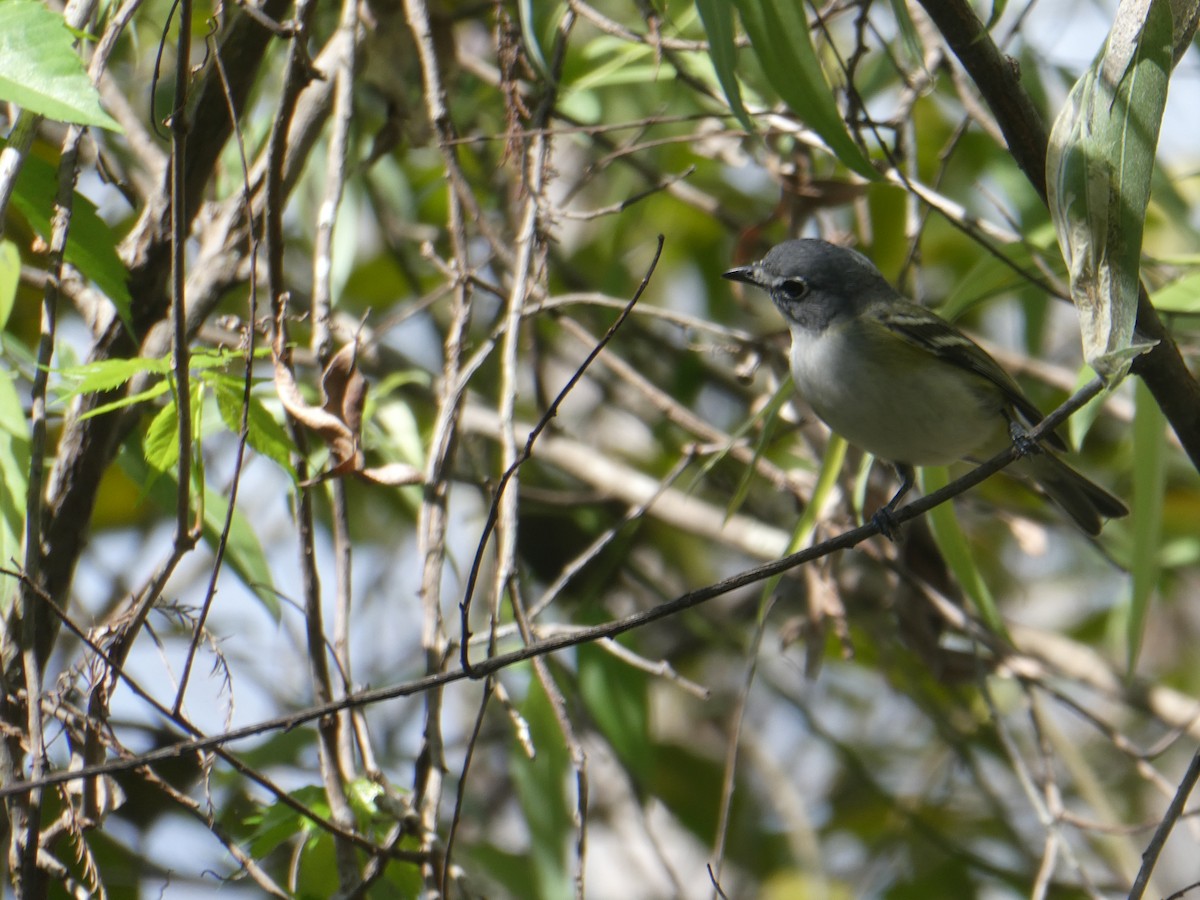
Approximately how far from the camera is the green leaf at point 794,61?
260 centimetres

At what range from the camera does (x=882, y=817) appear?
5.43 m

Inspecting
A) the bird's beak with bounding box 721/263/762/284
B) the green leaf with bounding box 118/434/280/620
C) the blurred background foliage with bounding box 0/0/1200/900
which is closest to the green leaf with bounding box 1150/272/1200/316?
the blurred background foliage with bounding box 0/0/1200/900

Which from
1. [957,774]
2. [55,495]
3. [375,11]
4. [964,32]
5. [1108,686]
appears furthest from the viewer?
[957,774]

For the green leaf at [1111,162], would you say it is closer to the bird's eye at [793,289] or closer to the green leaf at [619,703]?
the bird's eye at [793,289]

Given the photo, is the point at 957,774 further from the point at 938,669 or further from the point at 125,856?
the point at 125,856

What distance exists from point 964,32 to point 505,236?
247cm

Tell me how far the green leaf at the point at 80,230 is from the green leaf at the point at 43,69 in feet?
1.19

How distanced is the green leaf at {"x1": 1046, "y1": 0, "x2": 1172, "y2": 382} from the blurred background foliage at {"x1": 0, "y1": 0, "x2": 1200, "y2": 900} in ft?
1.98

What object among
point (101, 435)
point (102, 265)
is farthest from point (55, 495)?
point (102, 265)

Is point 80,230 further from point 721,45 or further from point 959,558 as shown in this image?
point 959,558

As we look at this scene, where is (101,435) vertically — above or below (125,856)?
above

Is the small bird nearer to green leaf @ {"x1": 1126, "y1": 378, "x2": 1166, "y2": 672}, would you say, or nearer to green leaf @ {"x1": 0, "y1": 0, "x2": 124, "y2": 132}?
green leaf @ {"x1": 1126, "y1": 378, "x2": 1166, "y2": 672}

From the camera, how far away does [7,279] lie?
2883 millimetres

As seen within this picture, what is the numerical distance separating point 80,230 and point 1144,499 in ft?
8.19
